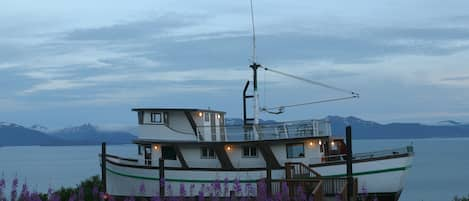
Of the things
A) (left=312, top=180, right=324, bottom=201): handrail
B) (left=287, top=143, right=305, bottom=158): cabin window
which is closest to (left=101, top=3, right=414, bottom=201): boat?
(left=287, top=143, right=305, bottom=158): cabin window

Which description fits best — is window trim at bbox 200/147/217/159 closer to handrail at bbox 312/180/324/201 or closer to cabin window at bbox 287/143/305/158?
cabin window at bbox 287/143/305/158

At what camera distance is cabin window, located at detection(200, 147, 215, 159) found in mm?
31094

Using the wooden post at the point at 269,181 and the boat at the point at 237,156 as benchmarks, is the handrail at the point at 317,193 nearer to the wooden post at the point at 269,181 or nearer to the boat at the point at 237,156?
the wooden post at the point at 269,181

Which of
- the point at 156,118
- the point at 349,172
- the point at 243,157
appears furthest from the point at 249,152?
the point at 349,172

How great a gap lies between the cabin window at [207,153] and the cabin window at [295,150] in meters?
3.41

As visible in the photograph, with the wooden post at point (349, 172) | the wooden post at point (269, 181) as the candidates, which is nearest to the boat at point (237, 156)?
the wooden post at point (269, 181)

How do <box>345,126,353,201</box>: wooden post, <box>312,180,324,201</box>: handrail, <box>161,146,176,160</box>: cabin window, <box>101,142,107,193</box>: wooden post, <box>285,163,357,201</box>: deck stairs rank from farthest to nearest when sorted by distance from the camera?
<box>161,146,176,160</box>: cabin window, <box>101,142,107,193</box>: wooden post, <box>345,126,353,201</box>: wooden post, <box>285,163,357,201</box>: deck stairs, <box>312,180,324,201</box>: handrail

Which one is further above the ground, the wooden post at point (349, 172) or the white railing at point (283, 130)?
the white railing at point (283, 130)

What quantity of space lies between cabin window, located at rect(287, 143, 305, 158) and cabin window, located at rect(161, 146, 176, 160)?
5.32 metres

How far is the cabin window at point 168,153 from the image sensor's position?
31748 millimetres

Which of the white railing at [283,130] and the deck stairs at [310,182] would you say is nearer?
the deck stairs at [310,182]

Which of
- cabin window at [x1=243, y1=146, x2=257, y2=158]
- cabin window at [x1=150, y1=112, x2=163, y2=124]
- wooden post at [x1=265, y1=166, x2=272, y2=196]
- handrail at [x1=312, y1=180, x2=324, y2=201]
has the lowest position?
handrail at [x1=312, y1=180, x2=324, y2=201]

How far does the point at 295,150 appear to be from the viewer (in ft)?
100

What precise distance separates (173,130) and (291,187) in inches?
282
